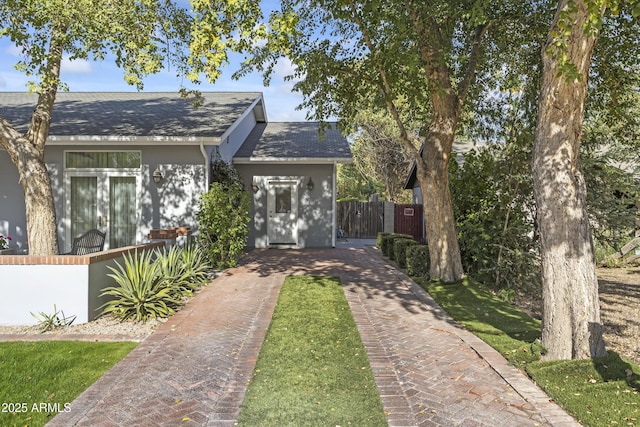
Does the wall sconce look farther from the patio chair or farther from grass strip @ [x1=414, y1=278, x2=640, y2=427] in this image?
grass strip @ [x1=414, y1=278, x2=640, y2=427]

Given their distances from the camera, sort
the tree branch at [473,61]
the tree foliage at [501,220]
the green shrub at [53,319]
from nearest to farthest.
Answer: the green shrub at [53,319] < the tree branch at [473,61] < the tree foliage at [501,220]

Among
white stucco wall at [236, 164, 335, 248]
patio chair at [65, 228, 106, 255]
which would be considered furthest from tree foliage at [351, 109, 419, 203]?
patio chair at [65, 228, 106, 255]

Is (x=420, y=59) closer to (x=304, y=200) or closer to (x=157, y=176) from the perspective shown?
(x=157, y=176)

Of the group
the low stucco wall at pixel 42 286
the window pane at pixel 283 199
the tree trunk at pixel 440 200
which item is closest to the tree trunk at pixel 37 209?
the low stucco wall at pixel 42 286

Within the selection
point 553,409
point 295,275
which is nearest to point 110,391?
point 553,409

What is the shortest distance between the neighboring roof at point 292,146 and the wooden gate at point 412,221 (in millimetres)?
3892

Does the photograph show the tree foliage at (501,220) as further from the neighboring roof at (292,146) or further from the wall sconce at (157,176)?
the wall sconce at (157,176)

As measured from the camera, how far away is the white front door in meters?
15.3

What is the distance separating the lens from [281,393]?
403 cm

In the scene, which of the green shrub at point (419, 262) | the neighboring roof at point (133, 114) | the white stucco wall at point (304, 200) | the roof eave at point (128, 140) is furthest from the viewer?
the white stucco wall at point (304, 200)

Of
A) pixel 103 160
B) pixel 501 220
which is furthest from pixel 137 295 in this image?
pixel 501 220

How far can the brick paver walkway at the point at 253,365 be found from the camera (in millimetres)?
3613

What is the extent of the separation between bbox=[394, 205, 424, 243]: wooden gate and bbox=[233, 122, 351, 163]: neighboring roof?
3892mm

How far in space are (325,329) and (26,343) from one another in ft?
11.5
